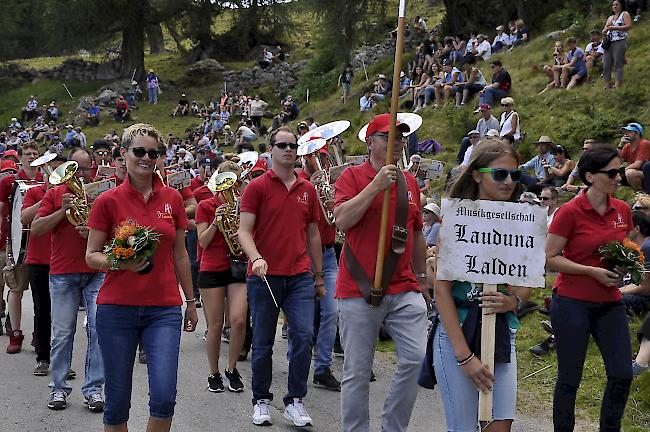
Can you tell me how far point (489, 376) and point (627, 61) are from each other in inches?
582

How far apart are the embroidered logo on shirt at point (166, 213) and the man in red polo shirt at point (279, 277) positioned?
123 cm

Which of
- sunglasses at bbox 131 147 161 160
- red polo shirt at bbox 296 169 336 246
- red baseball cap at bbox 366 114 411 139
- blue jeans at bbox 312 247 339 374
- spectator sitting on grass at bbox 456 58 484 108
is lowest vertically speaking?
blue jeans at bbox 312 247 339 374

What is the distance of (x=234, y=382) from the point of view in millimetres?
7602

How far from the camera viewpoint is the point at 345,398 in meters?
5.18

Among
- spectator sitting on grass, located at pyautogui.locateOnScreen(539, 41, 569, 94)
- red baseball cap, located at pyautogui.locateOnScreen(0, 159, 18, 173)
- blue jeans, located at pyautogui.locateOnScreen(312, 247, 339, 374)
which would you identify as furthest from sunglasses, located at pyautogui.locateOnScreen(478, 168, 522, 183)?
spectator sitting on grass, located at pyautogui.locateOnScreen(539, 41, 569, 94)

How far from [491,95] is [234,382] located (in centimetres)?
1268

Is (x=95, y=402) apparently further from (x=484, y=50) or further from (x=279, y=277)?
(x=484, y=50)

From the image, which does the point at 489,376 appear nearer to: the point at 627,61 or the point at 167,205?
the point at 167,205

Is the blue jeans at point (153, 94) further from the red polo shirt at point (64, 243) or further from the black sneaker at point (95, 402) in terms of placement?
the black sneaker at point (95, 402)

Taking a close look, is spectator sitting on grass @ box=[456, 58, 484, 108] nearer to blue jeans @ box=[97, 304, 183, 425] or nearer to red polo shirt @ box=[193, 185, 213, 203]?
red polo shirt @ box=[193, 185, 213, 203]

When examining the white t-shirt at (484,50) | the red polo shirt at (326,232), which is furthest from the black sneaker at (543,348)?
the white t-shirt at (484,50)

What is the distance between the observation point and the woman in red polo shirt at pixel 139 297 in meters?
4.87

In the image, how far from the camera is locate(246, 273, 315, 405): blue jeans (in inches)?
254

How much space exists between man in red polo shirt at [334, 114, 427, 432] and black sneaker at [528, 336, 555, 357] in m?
3.77
